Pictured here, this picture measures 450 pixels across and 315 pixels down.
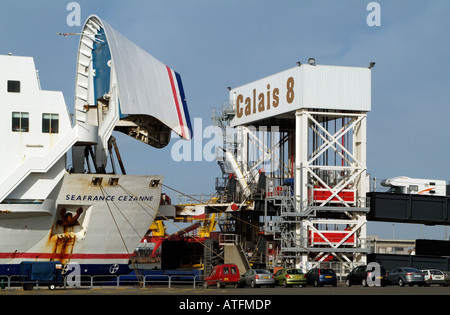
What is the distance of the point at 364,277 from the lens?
50469mm

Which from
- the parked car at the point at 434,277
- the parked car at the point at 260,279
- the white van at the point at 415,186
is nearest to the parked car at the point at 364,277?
the parked car at the point at 434,277

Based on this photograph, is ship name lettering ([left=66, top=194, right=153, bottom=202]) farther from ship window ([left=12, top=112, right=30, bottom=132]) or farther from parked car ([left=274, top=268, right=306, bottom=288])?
parked car ([left=274, top=268, right=306, bottom=288])

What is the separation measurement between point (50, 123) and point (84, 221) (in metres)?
6.34

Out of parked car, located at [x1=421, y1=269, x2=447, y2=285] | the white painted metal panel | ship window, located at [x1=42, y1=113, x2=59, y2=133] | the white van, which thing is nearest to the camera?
ship window, located at [x1=42, y1=113, x2=59, y2=133]

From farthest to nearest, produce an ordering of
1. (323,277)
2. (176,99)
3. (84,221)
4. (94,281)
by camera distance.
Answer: (176,99)
(323,277)
(84,221)
(94,281)

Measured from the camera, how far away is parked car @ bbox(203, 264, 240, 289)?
49688 millimetres

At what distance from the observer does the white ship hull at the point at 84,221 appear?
154 feet

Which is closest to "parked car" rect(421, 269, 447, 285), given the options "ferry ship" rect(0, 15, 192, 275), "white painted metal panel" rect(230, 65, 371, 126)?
"white painted metal panel" rect(230, 65, 371, 126)

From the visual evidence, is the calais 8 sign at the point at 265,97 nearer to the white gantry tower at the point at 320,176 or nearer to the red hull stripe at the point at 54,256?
the white gantry tower at the point at 320,176

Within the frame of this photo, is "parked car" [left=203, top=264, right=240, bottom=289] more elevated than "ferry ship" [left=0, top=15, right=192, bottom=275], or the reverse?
"ferry ship" [left=0, top=15, right=192, bottom=275]

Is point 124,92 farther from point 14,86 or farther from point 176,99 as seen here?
point 176,99

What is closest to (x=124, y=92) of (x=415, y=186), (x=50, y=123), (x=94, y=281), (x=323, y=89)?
(x=50, y=123)

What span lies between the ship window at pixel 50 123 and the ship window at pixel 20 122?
94cm

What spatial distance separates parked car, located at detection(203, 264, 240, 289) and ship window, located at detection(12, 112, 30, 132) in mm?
14481
